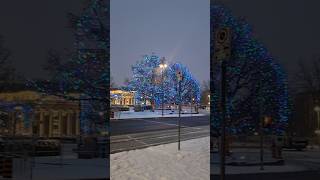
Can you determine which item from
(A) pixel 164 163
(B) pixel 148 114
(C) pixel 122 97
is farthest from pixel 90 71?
(B) pixel 148 114

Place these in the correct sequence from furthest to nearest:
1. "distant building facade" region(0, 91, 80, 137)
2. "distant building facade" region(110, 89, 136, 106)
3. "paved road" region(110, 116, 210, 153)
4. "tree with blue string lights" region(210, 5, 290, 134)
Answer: "paved road" region(110, 116, 210, 153) → "distant building facade" region(110, 89, 136, 106) → "distant building facade" region(0, 91, 80, 137) → "tree with blue string lights" region(210, 5, 290, 134)

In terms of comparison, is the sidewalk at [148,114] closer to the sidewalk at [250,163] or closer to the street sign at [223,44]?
the sidewalk at [250,163]

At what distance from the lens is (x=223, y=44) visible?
5914mm

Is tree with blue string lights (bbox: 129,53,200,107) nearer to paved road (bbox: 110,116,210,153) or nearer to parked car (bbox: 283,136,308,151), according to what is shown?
paved road (bbox: 110,116,210,153)

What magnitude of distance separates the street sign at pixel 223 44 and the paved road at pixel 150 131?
39.0ft

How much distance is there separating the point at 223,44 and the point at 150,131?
56.9 feet

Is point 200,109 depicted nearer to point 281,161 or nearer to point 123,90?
point 123,90

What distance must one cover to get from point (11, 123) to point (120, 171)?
322 cm

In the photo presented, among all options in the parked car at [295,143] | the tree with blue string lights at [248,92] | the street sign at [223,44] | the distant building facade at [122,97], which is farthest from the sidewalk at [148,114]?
the street sign at [223,44]

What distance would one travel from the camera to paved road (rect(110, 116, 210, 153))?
19666mm

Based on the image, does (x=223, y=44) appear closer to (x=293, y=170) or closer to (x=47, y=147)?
(x=293, y=170)

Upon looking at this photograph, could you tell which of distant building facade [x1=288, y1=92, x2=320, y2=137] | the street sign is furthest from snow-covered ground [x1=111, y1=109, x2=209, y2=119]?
the street sign

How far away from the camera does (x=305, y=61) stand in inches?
507

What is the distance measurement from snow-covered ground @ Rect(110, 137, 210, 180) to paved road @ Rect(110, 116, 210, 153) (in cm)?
88
